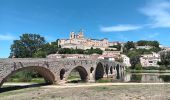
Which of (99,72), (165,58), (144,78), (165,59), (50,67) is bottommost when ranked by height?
(144,78)

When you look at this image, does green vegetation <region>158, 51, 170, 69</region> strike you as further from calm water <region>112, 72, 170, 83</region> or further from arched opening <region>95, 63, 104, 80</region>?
arched opening <region>95, 63, 104, 80</region>

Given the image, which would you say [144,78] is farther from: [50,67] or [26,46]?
[26,46]

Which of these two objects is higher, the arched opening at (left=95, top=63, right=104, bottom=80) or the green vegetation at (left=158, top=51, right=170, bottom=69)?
the green vegetation at (left=158, top=51, right=170, bottom=69)

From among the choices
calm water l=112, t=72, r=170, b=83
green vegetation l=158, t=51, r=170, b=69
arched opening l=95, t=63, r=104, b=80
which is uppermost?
green vegetation l=158, t=51, r=170, b=69

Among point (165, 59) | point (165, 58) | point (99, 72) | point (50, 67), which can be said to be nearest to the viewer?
point (50, 67)

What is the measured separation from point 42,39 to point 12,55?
13702 mm

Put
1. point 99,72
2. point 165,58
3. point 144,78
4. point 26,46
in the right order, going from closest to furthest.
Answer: point 144,78 → point 99,72 → point 26,46 → point 165,58

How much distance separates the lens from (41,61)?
40281mm

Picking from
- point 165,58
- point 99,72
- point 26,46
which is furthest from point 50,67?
point 165,58

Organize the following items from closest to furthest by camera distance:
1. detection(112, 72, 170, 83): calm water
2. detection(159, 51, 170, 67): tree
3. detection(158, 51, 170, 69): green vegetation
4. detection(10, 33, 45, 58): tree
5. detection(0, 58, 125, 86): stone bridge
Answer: detection(0, 58, 125, 86): stone bridge < detection(112, 72, 170, 83): calm water < detection(10, 33, 45, 58): tree < detection(158, 51, 170, 69): green vegetation < detection(159, 51, 170, 67): tree

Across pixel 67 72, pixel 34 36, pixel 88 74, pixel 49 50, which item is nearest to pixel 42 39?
pixel 34 36

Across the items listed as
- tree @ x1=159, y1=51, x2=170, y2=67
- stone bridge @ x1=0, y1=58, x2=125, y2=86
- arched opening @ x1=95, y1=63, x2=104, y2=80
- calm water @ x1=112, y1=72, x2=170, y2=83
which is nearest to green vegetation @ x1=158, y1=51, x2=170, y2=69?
tree @ x1=159, y1=51, x2=170, y2=67

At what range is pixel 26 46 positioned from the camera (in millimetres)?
110938

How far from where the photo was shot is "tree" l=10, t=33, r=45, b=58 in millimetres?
107025
